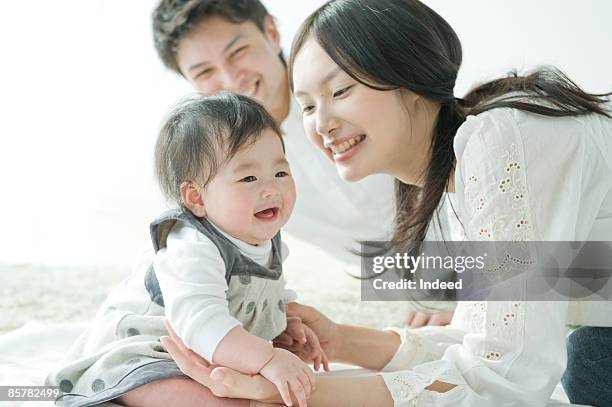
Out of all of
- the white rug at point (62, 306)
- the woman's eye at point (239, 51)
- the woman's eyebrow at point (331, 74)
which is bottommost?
the white rug at point (62, 306)

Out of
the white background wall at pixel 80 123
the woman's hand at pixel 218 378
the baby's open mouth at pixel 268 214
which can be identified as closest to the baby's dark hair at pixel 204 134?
the baby's open mouth at pixel 268 214

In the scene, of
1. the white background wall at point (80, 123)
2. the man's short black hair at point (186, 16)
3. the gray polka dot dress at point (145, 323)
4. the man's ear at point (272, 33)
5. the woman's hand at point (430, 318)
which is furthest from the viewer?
the white background wall at point (80, 123)

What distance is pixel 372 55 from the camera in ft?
4.57

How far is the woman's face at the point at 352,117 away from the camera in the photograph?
1413mm

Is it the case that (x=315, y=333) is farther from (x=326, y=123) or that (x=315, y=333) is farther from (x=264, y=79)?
(x=264, y=79)

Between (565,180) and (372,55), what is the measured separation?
395 mm

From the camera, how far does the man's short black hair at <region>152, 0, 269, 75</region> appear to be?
82.8 inches

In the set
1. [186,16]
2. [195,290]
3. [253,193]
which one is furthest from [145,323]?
[186,16]

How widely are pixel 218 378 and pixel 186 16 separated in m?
1.21

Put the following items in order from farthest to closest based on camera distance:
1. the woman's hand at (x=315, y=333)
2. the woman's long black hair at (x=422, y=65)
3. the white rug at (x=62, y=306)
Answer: the white rug at (x=62, y=306) < the woman's hand at (x=315, y=333) < the woman's long black hair at (x=422, y=65)

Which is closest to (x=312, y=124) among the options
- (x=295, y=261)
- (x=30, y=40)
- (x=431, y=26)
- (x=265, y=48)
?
(x=431, y=26)

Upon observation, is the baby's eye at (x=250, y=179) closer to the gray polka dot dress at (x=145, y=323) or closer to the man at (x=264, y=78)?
the gray polka dot dress at (x=145, y=323)

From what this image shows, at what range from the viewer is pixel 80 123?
378cm

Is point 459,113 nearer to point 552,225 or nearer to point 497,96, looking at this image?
point 497,96
